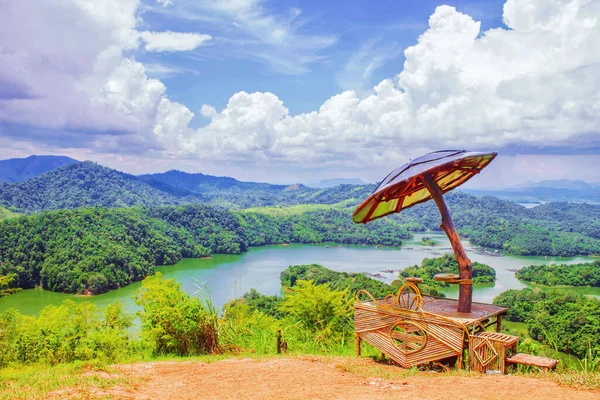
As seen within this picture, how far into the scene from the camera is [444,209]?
566 cm

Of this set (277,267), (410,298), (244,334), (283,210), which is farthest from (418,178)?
(283,210)

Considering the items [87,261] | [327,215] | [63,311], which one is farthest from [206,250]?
[63,311]

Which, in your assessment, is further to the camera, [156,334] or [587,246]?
[587,246]

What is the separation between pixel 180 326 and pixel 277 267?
149 feet

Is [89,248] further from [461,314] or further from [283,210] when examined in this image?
[283,210]

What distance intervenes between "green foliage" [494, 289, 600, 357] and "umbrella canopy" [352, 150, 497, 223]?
11.7 meters

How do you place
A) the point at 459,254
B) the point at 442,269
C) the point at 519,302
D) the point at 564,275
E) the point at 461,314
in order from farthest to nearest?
the point at 442,269
the point at 564,275
the point at 519,302
the point at 459,254
the point at 461,314

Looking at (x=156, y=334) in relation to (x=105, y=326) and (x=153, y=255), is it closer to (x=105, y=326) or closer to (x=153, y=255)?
(x=105, y=326)

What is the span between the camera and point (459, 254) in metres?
5.47

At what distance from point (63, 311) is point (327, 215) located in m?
88.4

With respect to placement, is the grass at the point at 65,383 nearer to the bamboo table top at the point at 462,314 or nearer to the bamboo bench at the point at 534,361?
the bamboo table top at the point at 462,314

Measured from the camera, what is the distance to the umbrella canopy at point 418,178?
5.21 m

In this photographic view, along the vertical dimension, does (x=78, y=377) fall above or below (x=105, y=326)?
above

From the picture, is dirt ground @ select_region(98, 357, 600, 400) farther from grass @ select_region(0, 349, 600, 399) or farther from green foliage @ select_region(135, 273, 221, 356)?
green foliage @ select_region(135, 273, 221, 356)
